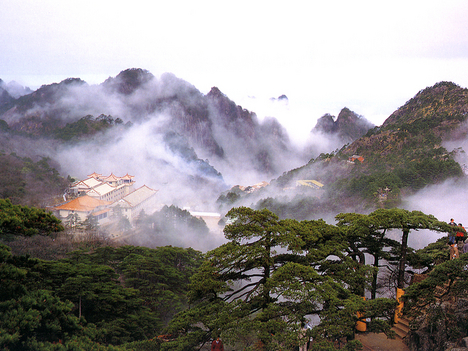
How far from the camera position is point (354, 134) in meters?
91.2

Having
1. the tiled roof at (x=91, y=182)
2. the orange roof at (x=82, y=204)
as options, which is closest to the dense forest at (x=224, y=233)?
the orange roof at (x=82, y=204)

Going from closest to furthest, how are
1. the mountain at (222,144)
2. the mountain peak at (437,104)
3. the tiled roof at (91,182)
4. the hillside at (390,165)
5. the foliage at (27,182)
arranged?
the foliage at (27,182)
the hillside at (390,165)
the mountain at (222,144)
the tiled roof at (91,182)
the mountain peak at (437,104)

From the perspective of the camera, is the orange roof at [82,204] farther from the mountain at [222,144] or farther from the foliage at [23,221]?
the foliage at [23,221]

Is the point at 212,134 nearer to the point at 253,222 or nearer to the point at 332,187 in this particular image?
the point at 332,187

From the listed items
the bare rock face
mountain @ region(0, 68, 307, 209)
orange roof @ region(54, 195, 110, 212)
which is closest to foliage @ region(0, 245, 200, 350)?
the bare rock face

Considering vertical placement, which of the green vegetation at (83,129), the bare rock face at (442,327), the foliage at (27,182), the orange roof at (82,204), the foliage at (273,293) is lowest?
the bare rock face at (442,327)

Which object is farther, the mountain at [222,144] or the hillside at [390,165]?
the mountain at [222,144]

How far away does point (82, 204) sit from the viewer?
3772cm

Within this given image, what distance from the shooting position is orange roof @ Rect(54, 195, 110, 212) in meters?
36.8

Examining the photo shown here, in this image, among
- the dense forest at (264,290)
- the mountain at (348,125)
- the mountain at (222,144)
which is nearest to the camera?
the dense forest at (264,290)

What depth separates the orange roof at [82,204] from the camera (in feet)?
121

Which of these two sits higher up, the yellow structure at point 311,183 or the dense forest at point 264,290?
the yellow structure at point 311,183

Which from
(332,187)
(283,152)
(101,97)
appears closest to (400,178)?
(332,187)

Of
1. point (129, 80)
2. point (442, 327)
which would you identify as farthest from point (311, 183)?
point (129, 80)
